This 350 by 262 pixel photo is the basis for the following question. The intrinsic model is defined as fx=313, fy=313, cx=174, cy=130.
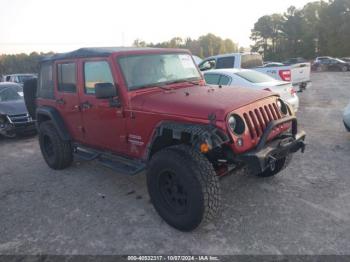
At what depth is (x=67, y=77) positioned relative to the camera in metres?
4.96

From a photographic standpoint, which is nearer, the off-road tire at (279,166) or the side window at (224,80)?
the off-road tire at (279,166)

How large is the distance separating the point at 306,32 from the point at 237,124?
6008 centimetres

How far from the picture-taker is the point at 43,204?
4348 millimetres

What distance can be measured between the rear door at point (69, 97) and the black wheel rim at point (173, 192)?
6.35 ft

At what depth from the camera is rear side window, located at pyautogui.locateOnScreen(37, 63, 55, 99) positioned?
5.39 meters

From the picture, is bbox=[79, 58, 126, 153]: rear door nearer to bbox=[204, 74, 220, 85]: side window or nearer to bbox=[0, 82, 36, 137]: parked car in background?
bbox=[204, 74, 220, 85]: side window

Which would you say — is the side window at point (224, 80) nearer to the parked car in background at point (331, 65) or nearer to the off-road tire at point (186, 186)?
the off-road tire at point (186, 186)

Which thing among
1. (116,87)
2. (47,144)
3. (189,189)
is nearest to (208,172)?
(189,189)

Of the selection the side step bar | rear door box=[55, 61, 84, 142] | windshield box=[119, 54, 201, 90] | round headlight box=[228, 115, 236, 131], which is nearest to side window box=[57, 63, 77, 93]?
rear door box=[55, 61, 84, 142]

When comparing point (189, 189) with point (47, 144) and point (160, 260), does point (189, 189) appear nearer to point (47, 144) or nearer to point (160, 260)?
point (160, 260)

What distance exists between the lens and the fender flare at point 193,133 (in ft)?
10.2

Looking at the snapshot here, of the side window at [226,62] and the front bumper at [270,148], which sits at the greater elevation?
the side window at [226,62]

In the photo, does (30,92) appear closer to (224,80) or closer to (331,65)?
(224,80)

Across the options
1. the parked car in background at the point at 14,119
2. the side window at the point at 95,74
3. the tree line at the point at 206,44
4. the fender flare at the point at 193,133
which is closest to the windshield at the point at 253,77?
the side window at the point at 95,74
